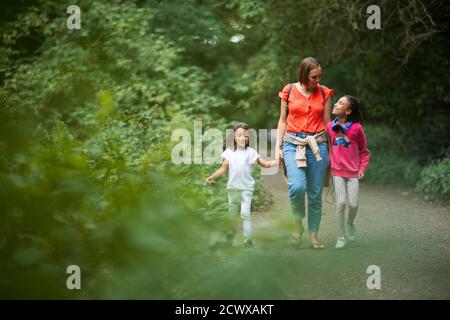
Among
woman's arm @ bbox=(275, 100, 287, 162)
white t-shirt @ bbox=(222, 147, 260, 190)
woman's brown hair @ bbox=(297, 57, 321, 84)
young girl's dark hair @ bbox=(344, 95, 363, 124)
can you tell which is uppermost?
woman's brown hair @ bbox=(297, 57, 321, 84)

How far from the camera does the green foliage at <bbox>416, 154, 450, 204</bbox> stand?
10844mm

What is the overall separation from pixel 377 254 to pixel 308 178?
112 centimetres

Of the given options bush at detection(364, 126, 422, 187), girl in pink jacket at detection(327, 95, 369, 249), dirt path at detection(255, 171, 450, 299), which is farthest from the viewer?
bush at detection(364, 126, 422, 187)

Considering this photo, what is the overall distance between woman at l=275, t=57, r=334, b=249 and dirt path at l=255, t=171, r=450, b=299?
26 centimetres

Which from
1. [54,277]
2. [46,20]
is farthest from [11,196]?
[46,20]

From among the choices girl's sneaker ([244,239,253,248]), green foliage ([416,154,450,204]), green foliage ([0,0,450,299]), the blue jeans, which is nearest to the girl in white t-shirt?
the blue jeans

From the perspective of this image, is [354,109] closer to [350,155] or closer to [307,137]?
[350,155]

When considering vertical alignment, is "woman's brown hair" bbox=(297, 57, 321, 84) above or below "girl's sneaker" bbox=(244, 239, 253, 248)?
above

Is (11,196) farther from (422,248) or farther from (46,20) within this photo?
(46,20)

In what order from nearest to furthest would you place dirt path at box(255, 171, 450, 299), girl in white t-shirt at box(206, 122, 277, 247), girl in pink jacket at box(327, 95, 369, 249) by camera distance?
dirt path at box(255, 171, 450, 299) → girl in white t-shirt at box(206, 122, 277, 247) → girl in pink jacket at box(327, 95, 369, 249)

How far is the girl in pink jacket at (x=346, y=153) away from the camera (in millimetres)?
7117

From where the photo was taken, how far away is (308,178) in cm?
696

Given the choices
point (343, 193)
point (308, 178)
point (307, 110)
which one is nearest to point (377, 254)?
point (343, 193)

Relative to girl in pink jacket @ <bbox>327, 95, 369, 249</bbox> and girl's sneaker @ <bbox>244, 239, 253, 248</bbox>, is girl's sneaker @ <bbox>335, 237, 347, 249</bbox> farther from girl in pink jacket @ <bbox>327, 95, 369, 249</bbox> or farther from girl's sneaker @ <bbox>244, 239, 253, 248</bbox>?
girl's sneaker @ <bbox>244, 239, 253, 248</bbox>
